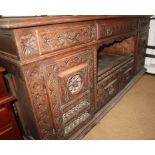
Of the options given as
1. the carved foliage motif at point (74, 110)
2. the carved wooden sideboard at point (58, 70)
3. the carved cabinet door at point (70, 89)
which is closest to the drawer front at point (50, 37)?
the carved wooden sideboard at point (58, 70)

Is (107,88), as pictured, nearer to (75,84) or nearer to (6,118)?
(75,84)

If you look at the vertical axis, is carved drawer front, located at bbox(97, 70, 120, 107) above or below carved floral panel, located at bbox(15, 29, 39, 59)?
below

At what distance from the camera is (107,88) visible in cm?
185

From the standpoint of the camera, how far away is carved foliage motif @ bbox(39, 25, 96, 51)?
0.98 meters

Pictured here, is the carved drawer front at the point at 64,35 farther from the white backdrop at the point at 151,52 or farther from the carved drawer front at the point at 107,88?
the white backdrop at the point at 151,52

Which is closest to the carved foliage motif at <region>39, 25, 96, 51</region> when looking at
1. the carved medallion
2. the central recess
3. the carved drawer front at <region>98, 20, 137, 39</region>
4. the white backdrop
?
the carved drawer front at <region>98, 20, 137, 39</region>

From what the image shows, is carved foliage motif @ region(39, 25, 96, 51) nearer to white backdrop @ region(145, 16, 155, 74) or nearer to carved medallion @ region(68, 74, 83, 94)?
carved medallion @ region(68, 74, 83, 94)

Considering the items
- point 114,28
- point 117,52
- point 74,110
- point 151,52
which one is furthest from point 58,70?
point 151,52

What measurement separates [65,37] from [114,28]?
29.2 inches

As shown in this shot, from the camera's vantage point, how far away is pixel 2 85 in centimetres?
110
